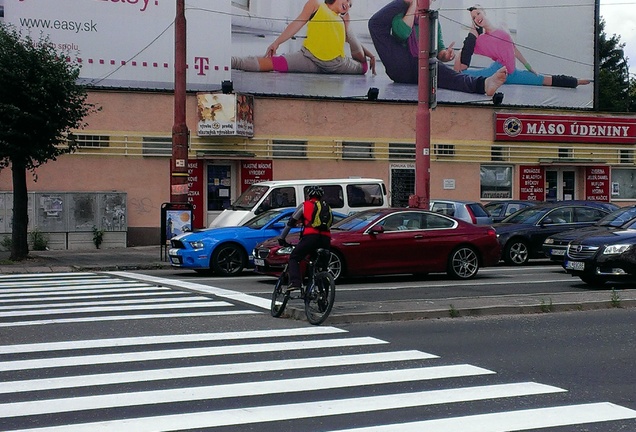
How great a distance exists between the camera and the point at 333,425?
6891 mm

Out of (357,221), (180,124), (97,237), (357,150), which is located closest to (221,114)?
(357,150)

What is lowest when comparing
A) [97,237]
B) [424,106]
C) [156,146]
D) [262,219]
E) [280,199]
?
[97,237]

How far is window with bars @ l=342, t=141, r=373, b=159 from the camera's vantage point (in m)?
30.1

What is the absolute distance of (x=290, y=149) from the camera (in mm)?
29375

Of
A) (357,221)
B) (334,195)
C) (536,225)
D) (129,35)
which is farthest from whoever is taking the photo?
(129,35)

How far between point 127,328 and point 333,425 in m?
5.30

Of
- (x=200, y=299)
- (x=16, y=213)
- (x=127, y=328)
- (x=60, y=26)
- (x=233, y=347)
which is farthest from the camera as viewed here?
(x=60, y=26)

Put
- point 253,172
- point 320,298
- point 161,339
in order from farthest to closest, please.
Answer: point 253,172
point 320,298
point 161,339

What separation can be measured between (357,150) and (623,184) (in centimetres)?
1088

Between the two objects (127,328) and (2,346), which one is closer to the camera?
(2,346)

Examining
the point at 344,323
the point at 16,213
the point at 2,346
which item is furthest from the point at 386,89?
the point at 2,346

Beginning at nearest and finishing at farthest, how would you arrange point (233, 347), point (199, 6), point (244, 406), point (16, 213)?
point (244, 406), point (233, 347), point (16, 213), point (199, 6)

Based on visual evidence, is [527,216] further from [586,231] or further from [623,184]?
[623,184]

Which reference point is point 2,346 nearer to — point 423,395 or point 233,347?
point 233,347
